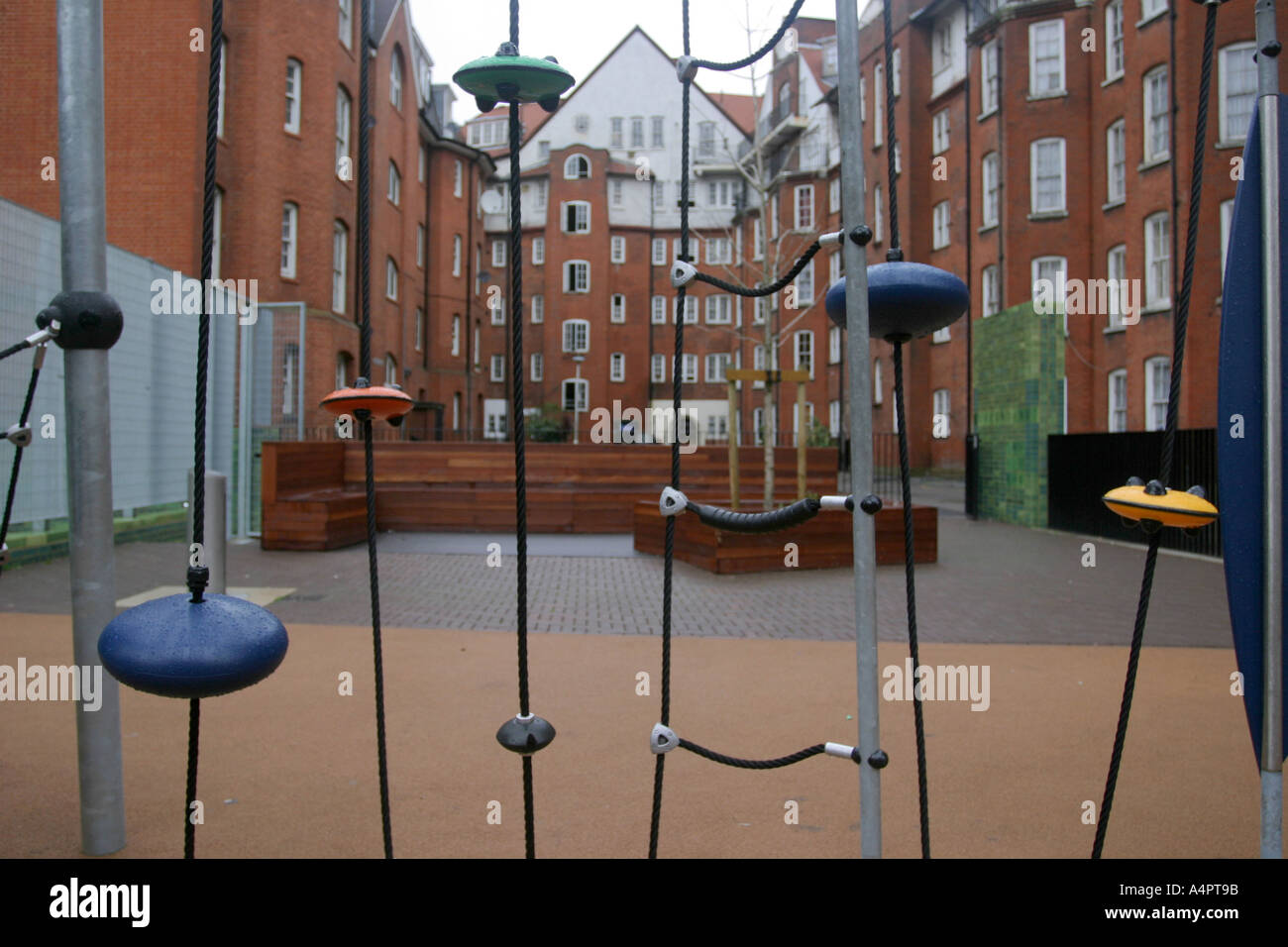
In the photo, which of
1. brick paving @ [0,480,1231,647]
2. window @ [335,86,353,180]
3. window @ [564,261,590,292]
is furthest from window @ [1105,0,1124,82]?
window @ [564,261,590,292]

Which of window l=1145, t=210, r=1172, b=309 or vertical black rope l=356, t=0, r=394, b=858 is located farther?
window l=1145, t=210, r=1172, b=309

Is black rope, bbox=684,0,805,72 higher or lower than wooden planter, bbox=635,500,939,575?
higher

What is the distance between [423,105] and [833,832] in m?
38.9

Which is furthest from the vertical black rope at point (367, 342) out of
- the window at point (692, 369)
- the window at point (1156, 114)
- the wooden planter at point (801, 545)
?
the window at point (692, 369)

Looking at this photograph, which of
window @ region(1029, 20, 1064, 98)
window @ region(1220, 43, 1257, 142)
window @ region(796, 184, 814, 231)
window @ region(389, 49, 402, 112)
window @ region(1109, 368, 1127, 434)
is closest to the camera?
window @ region(1220, 43, 1257, 142)

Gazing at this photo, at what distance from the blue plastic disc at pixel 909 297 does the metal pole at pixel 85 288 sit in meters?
2.30

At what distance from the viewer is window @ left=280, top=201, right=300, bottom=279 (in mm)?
24625

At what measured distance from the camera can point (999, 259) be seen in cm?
3111

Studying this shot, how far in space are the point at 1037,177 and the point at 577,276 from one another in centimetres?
2687

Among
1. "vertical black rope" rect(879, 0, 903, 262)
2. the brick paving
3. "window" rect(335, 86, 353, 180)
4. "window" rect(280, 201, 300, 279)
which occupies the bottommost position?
the brick paving

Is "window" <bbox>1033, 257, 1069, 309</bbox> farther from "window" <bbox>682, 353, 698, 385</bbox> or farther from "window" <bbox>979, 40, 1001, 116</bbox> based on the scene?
"window" <bbox>682, 353, 698, 385</bbox>

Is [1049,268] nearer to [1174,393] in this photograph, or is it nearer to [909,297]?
[1174,393]

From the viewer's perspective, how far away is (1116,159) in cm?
2869

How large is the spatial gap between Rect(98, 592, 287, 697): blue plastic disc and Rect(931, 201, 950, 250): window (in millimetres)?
35843
